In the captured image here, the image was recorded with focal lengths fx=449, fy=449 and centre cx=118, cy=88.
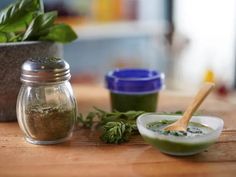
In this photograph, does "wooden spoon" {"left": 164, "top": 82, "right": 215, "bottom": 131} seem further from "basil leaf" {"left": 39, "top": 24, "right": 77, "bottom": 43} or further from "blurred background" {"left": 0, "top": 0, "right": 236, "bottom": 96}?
"blurred background" {"left": 0, "top": 0, "right": 236, "bottom": 96}

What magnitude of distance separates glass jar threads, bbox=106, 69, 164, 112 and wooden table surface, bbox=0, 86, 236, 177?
141 mm

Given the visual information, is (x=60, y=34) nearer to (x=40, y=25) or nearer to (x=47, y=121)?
(x=40, y=25)

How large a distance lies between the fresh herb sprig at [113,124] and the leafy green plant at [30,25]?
0.59 ft

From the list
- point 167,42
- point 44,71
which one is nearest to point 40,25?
point 44,71

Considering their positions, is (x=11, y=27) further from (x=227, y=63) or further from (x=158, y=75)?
(x=227, y=63)

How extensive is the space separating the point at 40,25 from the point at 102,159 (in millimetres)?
330

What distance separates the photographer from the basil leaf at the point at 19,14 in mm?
909

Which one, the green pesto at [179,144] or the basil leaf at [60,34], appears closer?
the green pesto at [179,144]

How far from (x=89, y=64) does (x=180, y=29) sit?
53 centimetres

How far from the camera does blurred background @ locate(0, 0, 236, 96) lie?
2293 mm

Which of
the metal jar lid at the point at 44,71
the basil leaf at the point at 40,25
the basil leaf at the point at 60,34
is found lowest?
the metal jar lid at the point at 44,71

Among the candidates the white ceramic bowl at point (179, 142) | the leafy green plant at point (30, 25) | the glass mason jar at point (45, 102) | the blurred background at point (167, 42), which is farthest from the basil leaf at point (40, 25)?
the blurred background at point (167, 42)

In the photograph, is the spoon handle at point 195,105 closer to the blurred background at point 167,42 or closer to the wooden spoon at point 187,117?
the wooden spoon at point 187,117

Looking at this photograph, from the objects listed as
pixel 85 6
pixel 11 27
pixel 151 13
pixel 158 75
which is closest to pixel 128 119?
pixel 158 75
